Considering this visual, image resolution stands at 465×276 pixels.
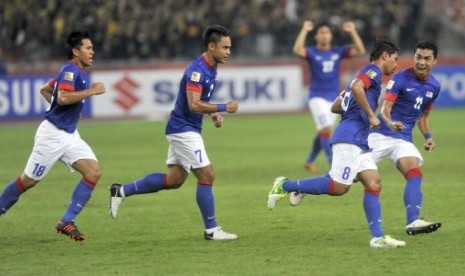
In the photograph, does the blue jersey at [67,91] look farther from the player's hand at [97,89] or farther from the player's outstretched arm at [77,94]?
the player's hand at [97,89]

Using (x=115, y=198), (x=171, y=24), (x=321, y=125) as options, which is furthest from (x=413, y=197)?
(x=171, y=24)

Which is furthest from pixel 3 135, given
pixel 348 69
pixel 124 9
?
pixel 348 69

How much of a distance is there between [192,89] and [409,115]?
2458mm

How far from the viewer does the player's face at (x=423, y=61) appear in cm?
1153

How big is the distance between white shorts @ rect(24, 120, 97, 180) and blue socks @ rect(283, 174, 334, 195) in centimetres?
214

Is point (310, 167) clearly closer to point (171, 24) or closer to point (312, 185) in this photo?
point (312, 185)

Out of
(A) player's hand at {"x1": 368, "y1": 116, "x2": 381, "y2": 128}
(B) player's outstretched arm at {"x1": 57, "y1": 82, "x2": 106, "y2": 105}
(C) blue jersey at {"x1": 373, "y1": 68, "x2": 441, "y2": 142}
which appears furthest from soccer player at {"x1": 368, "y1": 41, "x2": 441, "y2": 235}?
(B) player's outstretched arm at {"x1": 57, "y1": 82, "x2": 106, "y2": 105}

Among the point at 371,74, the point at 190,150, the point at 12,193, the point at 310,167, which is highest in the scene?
the point at 371,74

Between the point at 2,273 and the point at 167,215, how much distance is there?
4209mm

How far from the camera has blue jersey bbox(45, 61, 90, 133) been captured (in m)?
11.3

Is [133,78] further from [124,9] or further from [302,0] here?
[302,0]

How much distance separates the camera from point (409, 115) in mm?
11914

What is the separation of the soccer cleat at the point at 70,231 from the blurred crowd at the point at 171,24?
842 inches

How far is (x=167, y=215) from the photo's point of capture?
13695 millimetres
